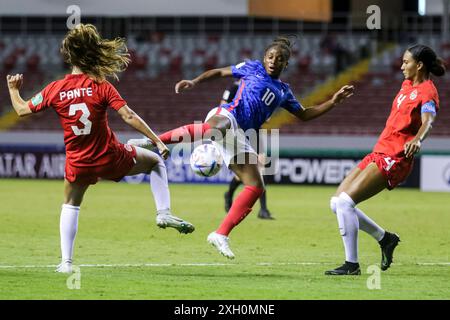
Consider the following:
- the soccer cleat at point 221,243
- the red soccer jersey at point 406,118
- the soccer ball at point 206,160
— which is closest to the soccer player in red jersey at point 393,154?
the red soccer jersey at point 406,118

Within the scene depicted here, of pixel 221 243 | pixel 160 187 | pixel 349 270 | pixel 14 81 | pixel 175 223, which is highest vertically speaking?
pixel 14 81

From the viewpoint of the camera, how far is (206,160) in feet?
32.0

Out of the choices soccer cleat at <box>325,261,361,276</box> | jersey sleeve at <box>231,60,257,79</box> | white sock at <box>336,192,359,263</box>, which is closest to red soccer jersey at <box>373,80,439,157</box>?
white sock at <box>336,192,359,263</box>

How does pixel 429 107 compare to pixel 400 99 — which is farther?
pixel 400 99

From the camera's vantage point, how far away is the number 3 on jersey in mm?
8680

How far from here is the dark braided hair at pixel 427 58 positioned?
917 cm

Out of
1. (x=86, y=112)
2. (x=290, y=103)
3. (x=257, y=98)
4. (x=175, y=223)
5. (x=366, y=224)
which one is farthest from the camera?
(x=290, y=103)

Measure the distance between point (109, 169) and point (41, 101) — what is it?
0.88m

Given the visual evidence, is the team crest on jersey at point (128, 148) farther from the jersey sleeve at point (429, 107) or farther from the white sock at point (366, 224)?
the jersey sleeve at point (429, 107)

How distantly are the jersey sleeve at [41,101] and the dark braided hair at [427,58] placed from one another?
11.2ft

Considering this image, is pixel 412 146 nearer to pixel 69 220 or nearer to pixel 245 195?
pixel 245 195

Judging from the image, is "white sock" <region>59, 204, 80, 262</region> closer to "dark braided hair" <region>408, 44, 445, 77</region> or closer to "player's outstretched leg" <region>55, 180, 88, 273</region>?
"player's outstretched leg" <region>55, 180, 88, 273</region>

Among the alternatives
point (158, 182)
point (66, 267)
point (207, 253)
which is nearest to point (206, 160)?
point (158, 182)
